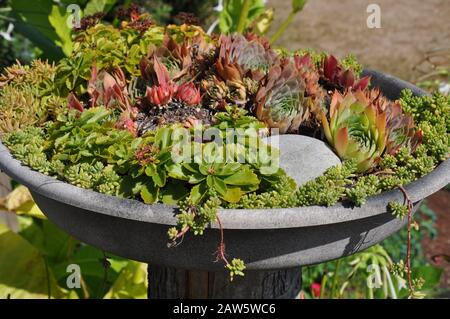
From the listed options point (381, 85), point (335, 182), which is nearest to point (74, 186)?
point (335, 182)

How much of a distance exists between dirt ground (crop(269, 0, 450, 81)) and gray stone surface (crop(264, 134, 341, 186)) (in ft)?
12.2

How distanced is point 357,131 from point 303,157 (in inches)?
6.4

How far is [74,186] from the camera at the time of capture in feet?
5.08

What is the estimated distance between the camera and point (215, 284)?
203cm

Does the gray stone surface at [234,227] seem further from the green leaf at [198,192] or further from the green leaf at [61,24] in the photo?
the green leaf at [61,24]

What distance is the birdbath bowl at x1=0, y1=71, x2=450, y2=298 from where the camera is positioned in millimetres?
1438

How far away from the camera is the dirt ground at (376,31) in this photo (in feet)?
18.3

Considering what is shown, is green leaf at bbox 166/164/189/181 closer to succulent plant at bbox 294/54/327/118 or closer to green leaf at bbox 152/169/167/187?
green leaf at bbox 152/169/167/187

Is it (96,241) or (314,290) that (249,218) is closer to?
(96,241)

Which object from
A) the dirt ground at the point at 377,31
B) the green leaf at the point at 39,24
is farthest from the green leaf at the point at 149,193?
the dirt ground at the point at 377,31

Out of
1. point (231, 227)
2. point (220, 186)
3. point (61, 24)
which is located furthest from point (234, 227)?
point (61, 24)

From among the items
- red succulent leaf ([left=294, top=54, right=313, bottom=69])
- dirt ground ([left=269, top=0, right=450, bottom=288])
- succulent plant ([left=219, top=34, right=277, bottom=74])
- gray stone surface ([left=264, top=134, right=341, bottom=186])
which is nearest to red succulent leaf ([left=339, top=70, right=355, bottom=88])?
red succulent leaf ([left=294, top=54, right=313, bottom=69])

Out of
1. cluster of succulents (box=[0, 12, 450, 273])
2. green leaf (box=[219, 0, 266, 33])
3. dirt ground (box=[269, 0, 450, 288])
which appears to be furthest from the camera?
dirt ground (box=[269, 0, 450, 288])

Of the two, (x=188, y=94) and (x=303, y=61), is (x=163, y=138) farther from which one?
(x=303, y=61)
